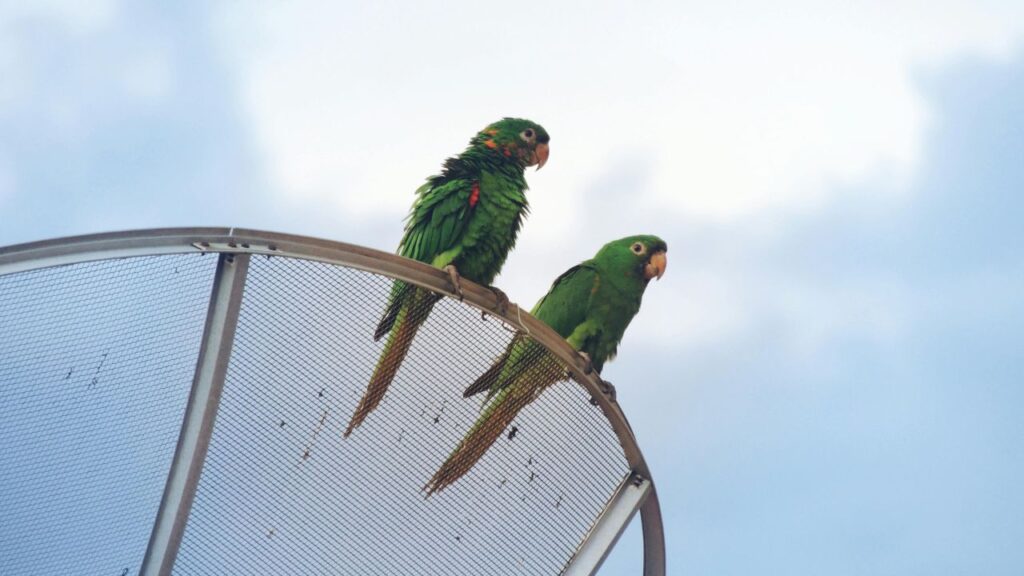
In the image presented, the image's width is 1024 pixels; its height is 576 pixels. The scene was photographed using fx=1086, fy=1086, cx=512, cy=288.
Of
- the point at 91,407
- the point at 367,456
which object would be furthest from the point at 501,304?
the point at 91,407

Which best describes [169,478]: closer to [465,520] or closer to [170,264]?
[170,264]

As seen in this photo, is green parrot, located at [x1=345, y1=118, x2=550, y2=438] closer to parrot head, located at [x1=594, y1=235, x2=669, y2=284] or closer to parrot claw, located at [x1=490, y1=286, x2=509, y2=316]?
parrot head, located at [x1=594, y1=235, x2=669, y2=284]

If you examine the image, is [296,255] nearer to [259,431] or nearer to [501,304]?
[259,431]

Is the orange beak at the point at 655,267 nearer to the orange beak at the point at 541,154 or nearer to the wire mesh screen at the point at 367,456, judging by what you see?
the orange beak at the point at 541,154

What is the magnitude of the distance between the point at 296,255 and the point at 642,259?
2923mm

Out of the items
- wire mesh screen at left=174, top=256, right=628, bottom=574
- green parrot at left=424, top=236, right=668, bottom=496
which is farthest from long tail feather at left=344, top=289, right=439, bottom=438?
green parrot at left=424, top=236, right=668, bottom=496

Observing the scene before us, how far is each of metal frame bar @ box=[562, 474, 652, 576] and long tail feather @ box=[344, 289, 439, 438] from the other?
977mm

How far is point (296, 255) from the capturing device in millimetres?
3352

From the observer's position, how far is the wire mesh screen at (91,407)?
130 inches

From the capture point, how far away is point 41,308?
331 cm

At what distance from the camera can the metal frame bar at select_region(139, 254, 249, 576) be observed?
130 inches

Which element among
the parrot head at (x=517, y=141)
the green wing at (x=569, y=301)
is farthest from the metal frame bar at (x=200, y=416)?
the green wing at (x=569, y=301)

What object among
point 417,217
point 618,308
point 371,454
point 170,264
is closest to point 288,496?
point 371,454

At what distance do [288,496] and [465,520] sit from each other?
632 mm
